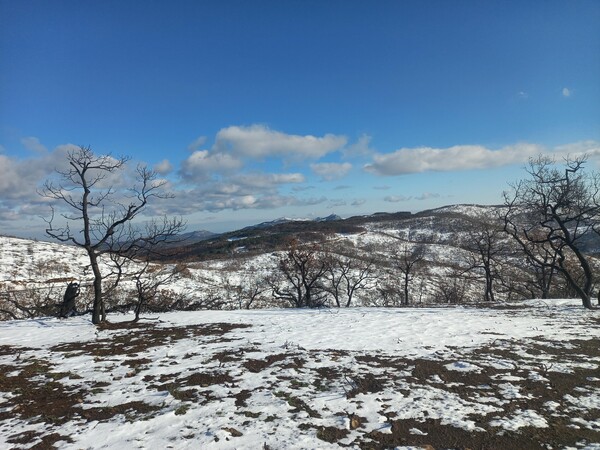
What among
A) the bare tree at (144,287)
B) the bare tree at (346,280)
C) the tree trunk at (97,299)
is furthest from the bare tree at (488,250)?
the tree trunk at (97,299)

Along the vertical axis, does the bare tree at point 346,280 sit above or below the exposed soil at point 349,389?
below

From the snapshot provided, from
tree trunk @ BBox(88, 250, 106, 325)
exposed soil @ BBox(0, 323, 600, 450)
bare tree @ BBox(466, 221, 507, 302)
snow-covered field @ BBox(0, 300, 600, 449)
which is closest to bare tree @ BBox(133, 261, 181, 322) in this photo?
tree trunk @ BBox(88, 250, 106, 325)

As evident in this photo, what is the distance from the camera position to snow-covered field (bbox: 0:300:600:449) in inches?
228

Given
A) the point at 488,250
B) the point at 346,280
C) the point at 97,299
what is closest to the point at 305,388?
the point at 97,299

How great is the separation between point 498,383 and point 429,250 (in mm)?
106877

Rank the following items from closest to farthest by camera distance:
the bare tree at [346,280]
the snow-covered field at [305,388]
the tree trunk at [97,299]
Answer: the snow-covered field at [305,388], the tree trunk at [97,299], the bare tree at [346,280]

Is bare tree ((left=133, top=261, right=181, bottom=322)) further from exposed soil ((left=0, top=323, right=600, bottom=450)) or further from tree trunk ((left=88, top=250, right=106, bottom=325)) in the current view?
exposed soil ((left=0, top=323, right=600, bottom=450))

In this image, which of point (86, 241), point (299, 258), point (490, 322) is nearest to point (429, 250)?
point (299, 258)

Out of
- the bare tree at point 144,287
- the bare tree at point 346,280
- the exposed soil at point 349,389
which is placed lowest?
the bare tree at point 346,280

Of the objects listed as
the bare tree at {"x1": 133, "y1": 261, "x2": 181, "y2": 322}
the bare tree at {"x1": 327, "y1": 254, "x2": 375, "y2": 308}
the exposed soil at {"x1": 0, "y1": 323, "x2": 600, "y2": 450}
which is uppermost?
the bare tree at {"x1": 133, "y1": 261, "x2": 181, "y2": 322}

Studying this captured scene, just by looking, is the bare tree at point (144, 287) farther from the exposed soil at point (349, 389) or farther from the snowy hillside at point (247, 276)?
the exposed soil at point (349, 389)

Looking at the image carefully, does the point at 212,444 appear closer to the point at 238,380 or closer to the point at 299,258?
the point at 238,380

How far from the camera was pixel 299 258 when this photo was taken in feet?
116

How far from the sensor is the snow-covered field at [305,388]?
228 inches
